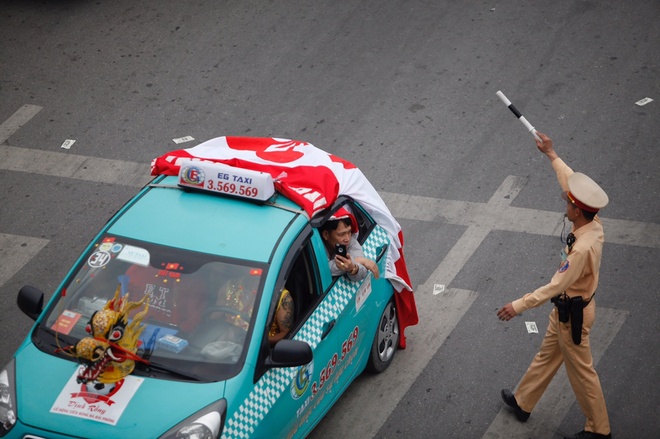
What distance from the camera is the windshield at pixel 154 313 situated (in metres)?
5.42

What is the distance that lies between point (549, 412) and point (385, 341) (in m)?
1.41

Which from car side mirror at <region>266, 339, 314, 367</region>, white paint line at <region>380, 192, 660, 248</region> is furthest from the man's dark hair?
white paint line at <region>380, 192, 660, 248</region>

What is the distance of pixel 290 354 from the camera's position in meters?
5.51

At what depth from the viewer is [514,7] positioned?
12.2 m

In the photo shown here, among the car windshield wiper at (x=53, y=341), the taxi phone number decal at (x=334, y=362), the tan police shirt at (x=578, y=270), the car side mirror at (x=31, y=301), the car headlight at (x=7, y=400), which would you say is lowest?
the taxi phone number decal at (x=334, y=362)

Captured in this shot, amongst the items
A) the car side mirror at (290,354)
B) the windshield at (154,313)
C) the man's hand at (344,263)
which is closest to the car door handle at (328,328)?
the man's hand at (344,263)

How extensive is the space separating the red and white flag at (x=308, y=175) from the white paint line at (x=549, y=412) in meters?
1.13

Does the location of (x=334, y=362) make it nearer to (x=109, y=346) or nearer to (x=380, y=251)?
(x=380, y=251)

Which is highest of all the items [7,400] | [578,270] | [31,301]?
[31,301]

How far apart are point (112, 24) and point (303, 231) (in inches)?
300

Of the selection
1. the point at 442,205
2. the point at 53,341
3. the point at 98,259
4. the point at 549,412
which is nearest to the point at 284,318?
the point at 98,259

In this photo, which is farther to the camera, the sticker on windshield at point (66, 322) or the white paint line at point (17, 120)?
the white paint line at point (17, 120)

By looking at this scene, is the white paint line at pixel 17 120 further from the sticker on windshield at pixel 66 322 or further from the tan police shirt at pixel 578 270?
the tan police shirt at pixel 578 270

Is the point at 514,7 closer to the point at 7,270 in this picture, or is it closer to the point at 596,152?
the point at 596,152
